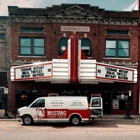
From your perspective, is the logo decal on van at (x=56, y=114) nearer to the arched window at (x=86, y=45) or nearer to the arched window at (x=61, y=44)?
the arched window at (x=61, y=44)

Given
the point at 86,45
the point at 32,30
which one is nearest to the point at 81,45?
the point at 86,45

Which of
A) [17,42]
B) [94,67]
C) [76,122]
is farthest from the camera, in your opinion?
[17,42]

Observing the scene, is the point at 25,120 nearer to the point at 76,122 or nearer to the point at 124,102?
the point at 76,122

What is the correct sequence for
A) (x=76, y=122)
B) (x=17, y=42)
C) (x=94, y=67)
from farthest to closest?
(x=17, y=42) → (x=94, y=67) → (x=76, y=122)

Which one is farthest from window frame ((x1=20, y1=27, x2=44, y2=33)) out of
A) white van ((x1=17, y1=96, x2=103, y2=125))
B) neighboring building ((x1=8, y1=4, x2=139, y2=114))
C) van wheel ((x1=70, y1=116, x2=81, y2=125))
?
van wheel ((x1=70, y1=116, x2=81, y2=125))

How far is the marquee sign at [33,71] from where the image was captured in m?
20.6

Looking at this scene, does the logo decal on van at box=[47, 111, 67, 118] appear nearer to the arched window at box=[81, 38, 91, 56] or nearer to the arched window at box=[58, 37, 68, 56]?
the arched window at box=[58, 37, 68, 56]

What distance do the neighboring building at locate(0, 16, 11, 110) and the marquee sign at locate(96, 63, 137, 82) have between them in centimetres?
997

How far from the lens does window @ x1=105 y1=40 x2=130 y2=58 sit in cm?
2508

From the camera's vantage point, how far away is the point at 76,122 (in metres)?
18.4

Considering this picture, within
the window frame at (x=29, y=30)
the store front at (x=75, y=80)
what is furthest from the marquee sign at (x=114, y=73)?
the window frame at (x=29, y=30)

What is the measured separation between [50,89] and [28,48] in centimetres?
483

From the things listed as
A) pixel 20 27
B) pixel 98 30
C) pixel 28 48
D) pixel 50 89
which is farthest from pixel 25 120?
pixel 98 30

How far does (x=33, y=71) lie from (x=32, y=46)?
13.4 ft
